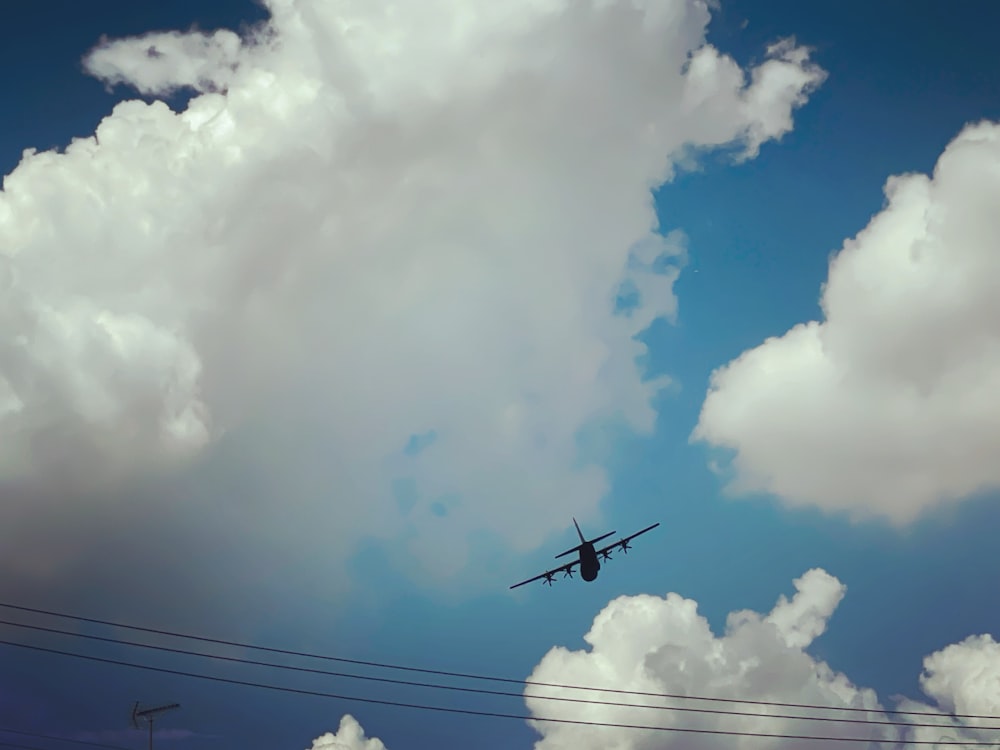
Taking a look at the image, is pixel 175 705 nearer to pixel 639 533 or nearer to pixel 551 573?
pixel 551 573

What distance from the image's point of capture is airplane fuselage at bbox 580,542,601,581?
11331cm

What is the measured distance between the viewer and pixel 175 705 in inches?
4843

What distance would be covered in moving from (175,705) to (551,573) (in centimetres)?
5220

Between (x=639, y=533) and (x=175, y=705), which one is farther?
(x=175, y=705)

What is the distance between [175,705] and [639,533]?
64.4m

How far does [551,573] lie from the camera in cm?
11794

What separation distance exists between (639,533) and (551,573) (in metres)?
12.7

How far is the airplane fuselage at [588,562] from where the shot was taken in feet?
372

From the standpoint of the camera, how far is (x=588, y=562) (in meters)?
114

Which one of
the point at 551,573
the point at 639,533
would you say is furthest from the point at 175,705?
the point at 639,533

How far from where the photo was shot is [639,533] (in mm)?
113188
